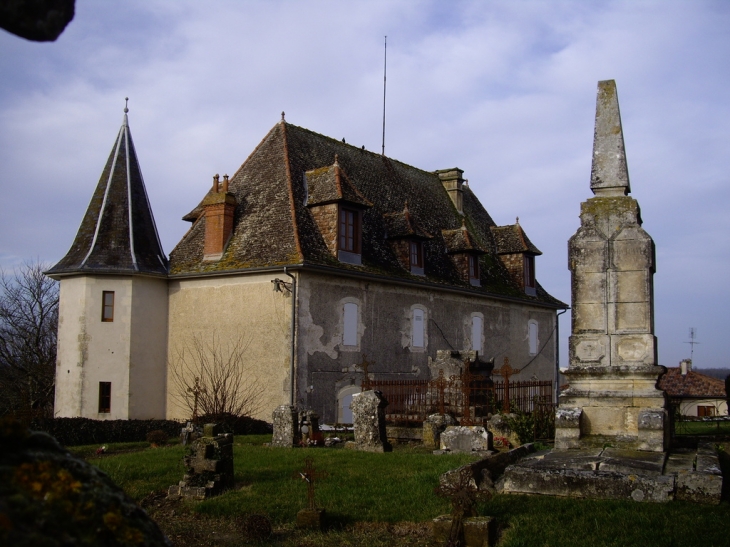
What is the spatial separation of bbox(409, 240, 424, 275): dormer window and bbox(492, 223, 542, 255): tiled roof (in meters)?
7.31

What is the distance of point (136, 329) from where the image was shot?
2245 centimetres

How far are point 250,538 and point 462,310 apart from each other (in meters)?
20.6

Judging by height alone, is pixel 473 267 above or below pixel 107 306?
above

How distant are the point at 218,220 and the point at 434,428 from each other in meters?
10.9

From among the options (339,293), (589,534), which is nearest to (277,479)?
(589,534)

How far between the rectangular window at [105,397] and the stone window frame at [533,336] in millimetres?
16989

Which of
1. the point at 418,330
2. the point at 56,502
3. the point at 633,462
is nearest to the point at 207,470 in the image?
the point at 633,462

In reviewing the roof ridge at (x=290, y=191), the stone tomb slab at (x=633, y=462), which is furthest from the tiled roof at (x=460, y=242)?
the stone tomb slab at (x=633, y=462)

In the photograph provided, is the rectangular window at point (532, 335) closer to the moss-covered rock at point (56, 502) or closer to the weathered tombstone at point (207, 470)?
the weathered tombstone at point (207, 470)

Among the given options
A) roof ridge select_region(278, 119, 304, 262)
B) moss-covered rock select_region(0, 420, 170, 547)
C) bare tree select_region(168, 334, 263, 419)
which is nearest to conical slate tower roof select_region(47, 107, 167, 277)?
bare tree select_region(168, 334, 263, 419)

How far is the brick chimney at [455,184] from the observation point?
105 feet

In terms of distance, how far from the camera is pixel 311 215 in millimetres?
22656

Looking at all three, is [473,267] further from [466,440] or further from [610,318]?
[610,318]

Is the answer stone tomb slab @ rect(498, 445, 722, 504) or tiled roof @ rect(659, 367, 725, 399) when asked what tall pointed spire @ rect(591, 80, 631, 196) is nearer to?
stone tomb slab @ rect(498, 445, 722, 504)
